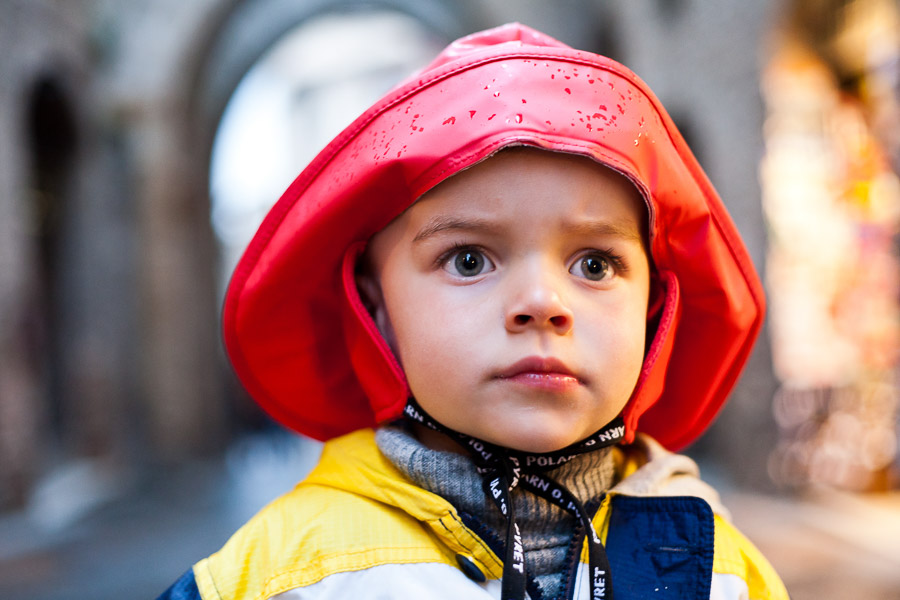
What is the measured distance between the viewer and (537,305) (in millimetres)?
888

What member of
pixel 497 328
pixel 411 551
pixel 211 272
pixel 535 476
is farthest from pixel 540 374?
pixel 211 272

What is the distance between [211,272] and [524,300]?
9471 mm

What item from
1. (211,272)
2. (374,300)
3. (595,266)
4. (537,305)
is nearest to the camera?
(537,305)

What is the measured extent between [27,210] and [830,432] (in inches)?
247

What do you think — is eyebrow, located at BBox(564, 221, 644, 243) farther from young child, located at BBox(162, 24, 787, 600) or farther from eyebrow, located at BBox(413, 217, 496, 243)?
eyebrow, located at BBox(413, 217, 496, 243)

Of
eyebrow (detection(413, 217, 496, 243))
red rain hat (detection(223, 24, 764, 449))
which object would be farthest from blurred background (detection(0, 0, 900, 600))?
eyebrow (detection(413, 217, 496, 243))

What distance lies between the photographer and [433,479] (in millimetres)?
996

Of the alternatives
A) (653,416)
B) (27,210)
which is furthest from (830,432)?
(27,210)

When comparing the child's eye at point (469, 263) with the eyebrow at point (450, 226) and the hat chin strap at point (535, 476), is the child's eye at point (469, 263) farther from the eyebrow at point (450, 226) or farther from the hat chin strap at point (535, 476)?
the hat chin strap at point (535, 476)

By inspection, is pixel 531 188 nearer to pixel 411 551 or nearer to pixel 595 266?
pixel 595 266

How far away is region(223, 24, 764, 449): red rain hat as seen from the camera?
964 mm

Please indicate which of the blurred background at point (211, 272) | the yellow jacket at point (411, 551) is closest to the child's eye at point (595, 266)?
the yellow jacket at point (411, 551)

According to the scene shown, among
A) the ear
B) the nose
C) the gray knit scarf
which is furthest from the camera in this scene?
the ear

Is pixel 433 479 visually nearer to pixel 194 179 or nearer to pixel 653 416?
pixel 653 416
